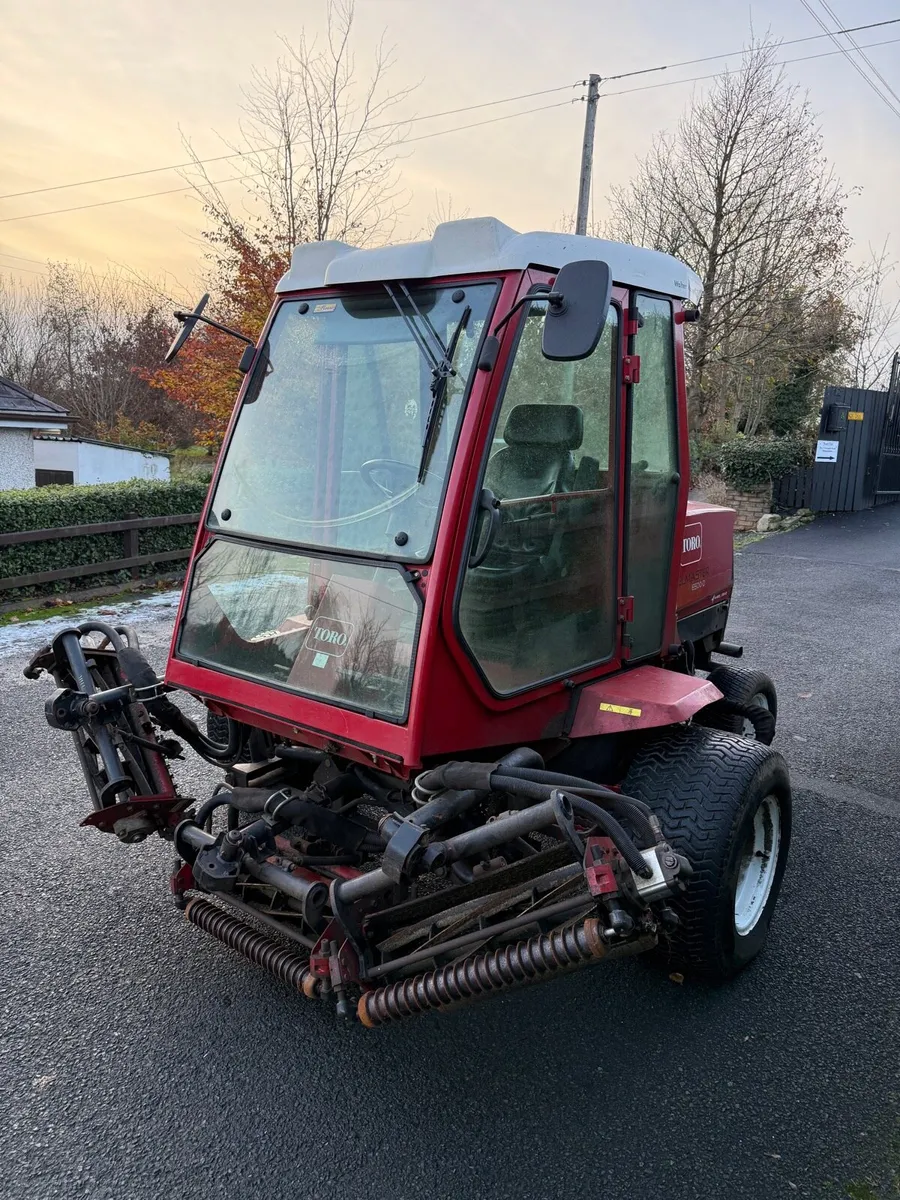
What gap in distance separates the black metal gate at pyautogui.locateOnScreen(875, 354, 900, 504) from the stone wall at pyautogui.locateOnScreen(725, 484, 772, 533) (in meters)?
2.98

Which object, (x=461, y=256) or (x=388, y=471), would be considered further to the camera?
(x=388, y=471)

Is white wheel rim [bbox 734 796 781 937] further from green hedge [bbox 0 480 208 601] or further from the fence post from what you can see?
the fence post

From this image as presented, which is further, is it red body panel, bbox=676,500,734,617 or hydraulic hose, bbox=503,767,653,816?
red body panel, bbox=676,500,734,617

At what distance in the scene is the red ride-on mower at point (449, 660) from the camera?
2.59 m

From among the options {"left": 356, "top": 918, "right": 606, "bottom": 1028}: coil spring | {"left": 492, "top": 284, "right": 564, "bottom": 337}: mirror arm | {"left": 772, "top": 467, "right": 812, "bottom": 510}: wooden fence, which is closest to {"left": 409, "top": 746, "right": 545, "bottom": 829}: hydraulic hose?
{"left": 356, "top": 918, "right": 606, "bottom": 1028}: coil spring

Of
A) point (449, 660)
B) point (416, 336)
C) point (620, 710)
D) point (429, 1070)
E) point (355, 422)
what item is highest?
point (416, 336)

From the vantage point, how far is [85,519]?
9328 millimetres

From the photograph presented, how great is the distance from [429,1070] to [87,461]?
64.1 feet

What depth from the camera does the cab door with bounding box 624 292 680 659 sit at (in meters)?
3.29

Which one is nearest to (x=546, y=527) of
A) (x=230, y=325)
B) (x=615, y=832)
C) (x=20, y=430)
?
(x=615, y=832)

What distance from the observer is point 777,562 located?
12.6m

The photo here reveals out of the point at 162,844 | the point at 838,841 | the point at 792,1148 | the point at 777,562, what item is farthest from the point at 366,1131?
the point at 777,562

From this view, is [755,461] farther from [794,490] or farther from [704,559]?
[704,559]

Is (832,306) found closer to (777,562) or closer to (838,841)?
(777,562)
